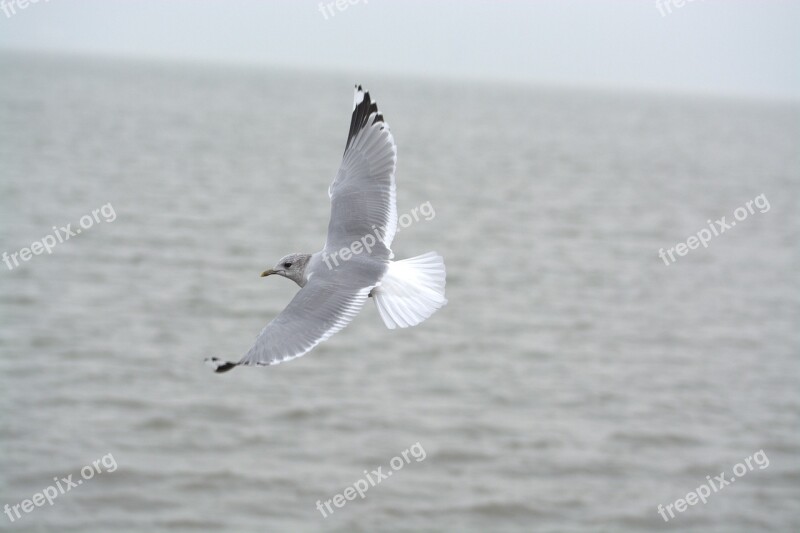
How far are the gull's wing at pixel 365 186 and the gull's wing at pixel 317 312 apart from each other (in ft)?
0.80

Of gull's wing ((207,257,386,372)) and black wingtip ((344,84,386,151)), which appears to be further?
black wingtip ((344,84,386,151))

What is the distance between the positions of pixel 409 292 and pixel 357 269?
0.29m

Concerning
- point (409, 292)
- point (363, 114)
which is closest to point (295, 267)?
point (409, 292)

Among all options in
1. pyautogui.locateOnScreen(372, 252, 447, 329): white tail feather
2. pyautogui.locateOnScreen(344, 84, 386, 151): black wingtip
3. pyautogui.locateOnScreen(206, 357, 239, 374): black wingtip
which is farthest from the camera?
pyautogui.locateOnScreen(344, 84, 386, 151): black wingtip

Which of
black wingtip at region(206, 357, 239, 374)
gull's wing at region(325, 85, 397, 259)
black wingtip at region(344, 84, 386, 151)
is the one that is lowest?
black wingtip at region(206, 357, 239, 374)

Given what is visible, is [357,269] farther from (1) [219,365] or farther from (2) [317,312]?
(1) [219,365]

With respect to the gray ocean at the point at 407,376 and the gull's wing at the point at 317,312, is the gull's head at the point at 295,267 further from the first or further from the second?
the gray ocean at the point at 407,376

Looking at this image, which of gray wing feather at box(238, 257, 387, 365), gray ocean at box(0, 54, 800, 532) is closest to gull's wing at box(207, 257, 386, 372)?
gray wing feather at box(238, 257, 387, 365)

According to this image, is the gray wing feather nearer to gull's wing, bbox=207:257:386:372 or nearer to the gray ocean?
gull's wing, bbox=207:257:386:372

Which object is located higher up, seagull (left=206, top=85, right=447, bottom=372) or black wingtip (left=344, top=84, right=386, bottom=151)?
black wingtip (left=344, top=84, right=386, bottom=151)

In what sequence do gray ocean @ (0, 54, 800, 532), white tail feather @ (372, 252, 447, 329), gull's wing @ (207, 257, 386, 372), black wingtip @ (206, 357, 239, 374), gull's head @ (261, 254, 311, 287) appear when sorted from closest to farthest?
black wingtip @ (206, 357, 239, 374) < gull's wing @ (207, 257, 386, 372) < white tail feather @ (372, 252, 447, 329) < gull's head @ (261, 254, 311, 287) < gray ocean @ (0, 54, 800, 532)

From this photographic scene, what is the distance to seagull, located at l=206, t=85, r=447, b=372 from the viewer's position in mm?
4516

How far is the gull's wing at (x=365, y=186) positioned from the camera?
529cm

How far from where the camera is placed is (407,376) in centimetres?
1847
